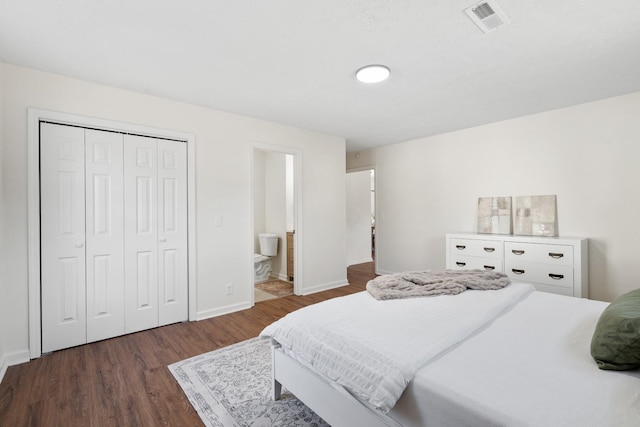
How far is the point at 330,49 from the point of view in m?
2.18

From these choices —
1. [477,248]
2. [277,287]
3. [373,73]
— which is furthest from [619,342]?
[277,287]

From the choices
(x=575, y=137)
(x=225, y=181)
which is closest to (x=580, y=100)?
(x=575, y=137)

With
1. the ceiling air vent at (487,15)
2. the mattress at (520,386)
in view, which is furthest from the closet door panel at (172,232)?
the ceiling air vent at (487,15)

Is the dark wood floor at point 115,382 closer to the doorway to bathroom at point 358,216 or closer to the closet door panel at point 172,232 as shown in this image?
the closet door panel at point 172,232

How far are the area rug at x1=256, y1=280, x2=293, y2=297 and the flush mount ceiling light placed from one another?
2.97 metres

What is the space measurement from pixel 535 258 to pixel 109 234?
172 inches

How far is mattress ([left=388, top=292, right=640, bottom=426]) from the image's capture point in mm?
941

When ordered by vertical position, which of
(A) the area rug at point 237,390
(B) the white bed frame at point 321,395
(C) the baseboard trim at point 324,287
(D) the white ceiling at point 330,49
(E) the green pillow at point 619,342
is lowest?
(A) the area rug at point 237,390

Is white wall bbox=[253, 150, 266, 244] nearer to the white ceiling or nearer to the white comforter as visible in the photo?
the white ceiling

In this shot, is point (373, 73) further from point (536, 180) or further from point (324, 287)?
point (324, 287)

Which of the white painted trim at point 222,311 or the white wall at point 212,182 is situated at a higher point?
the white wall at point 212,182

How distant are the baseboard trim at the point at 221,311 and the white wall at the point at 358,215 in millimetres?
3544

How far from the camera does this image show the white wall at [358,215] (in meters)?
6.92

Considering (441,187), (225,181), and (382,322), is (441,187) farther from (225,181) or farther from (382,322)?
(382,322)
